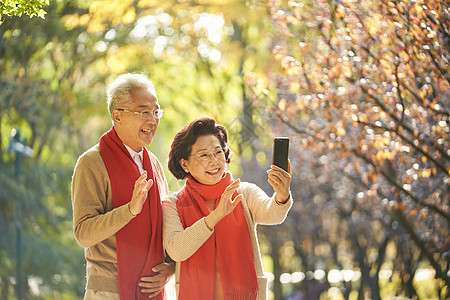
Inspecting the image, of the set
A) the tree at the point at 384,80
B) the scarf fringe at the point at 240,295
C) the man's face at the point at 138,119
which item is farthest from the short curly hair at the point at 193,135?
the tree at the point at 384,80

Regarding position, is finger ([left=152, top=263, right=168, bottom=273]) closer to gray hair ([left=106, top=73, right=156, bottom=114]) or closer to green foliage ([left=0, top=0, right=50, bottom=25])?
gray hair ([left=106, top=73, right=156, bottom=114])

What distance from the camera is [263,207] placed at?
11.1 ft

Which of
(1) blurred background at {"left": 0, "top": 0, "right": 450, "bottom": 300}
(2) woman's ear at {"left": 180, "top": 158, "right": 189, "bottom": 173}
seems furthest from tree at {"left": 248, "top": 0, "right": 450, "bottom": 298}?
(1) blurred background at {"left": 0, "top": 0, "right": 450, "bottom": 300}

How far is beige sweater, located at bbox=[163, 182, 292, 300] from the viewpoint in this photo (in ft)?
10.6

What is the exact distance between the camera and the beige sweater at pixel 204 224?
10.6ft

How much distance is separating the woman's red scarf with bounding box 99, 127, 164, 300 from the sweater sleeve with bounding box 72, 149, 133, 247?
0.05 m

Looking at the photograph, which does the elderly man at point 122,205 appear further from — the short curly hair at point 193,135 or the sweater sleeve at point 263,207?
the sweater sleeve at point 263,207

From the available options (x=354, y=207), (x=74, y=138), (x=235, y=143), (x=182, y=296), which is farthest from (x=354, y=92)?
(x=74, y=138)

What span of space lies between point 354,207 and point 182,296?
33.4 feet

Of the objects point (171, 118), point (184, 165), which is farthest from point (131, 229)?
point (171, 118)

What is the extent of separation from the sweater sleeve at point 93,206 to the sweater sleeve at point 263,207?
2.14ft

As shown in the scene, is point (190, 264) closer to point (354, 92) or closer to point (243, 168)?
point (354, 92)

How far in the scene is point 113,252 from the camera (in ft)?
11.1

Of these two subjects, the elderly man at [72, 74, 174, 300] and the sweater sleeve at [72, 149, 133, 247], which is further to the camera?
the elderly man at [72, 74, 174, 300]
